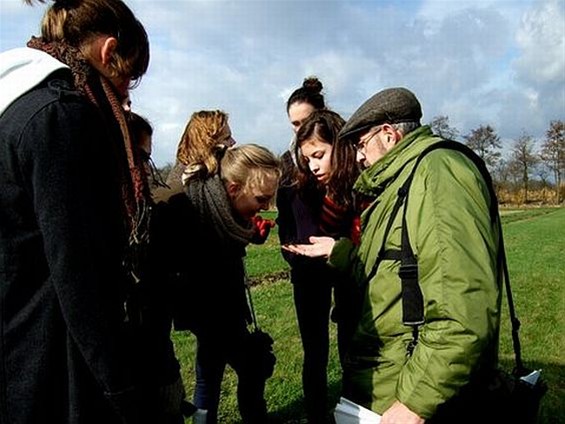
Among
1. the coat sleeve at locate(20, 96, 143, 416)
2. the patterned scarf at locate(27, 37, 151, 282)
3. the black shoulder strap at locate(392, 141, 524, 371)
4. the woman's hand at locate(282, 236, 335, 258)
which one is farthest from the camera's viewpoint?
the woman's hand at locate(282, 236, 335, 258)

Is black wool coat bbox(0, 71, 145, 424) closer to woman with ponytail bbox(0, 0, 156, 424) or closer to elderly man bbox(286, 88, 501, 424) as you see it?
woman with ponytail bbox(0, 0, 156, 424)

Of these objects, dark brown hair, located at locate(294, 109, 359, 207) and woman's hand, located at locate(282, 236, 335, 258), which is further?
dark brown hair, located at locate(294, 109, 359, 207)

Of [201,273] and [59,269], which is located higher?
[59,269]

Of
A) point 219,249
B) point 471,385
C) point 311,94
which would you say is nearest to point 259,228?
point 219,249

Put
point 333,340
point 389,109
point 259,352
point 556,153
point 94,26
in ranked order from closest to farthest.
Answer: point 94,26 < point 389,109 < point 259,352 < point 333,340 < point 556,153

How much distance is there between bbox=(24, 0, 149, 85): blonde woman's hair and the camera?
1.96m

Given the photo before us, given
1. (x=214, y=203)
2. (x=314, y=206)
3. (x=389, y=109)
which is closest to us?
(x=389, y=109)

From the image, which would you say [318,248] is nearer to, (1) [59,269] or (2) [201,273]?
(2) [201,273]

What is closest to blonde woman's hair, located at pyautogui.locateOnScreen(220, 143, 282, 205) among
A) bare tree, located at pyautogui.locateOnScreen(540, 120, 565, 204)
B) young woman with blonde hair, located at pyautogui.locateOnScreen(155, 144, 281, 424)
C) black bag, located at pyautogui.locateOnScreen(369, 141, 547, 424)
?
young woman with blonde hair, located at pyautogui.locateOnScreen(155, 144, 281, 424)

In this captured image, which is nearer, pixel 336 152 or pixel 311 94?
pixel 336 152

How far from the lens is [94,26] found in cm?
197

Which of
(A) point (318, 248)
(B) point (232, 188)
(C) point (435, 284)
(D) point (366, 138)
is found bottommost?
(C) point (435, 284)

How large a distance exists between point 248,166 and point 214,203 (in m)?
0.31

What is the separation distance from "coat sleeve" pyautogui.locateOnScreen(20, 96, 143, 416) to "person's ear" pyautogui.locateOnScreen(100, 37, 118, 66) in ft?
0.81
